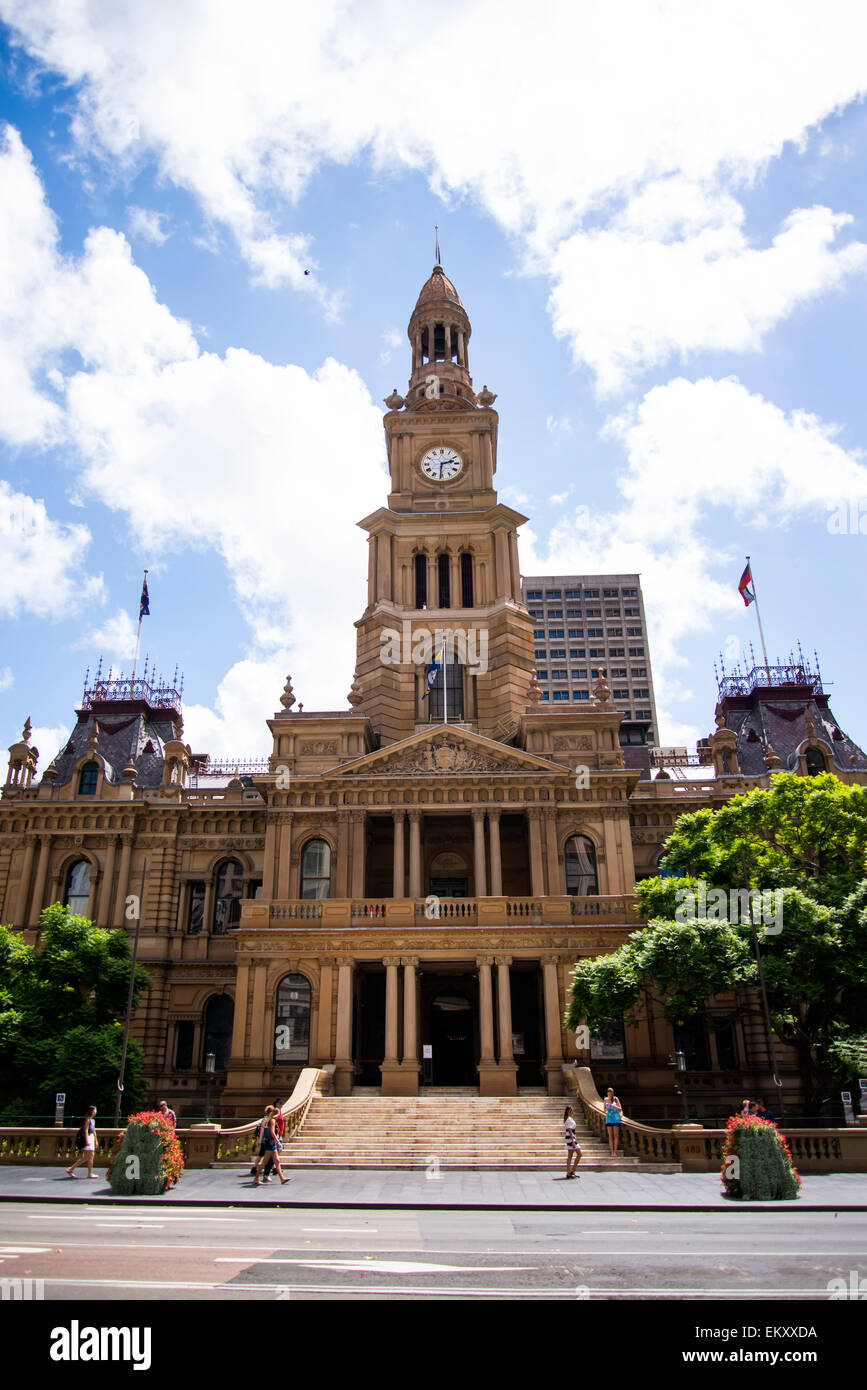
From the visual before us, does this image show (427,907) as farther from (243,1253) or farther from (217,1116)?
(243,1253)

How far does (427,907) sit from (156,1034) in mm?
15095

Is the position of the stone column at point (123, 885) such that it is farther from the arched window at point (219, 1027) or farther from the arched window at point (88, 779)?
the arched window at point (88, 779)

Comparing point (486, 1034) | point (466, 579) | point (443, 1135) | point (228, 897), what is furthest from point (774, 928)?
point (466, 579)

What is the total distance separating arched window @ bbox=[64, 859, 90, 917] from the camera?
47.0 meters

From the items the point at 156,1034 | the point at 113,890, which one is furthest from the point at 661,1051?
the point at 113,890

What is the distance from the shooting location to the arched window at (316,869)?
43719 millimetres

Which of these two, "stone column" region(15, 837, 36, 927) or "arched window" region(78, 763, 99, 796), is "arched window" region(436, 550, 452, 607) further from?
"stone column" region(15, 837, 36, 927)

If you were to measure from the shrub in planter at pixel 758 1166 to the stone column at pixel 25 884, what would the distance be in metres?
36.0

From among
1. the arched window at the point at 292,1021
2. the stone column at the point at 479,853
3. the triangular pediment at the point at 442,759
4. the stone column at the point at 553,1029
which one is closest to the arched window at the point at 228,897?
the triangular pediment at the point at 442,759

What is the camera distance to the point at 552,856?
140 ft

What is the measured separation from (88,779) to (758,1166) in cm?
3850

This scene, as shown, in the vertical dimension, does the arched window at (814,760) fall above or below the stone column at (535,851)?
above

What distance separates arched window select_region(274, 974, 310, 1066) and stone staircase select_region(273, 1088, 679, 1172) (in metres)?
4.00

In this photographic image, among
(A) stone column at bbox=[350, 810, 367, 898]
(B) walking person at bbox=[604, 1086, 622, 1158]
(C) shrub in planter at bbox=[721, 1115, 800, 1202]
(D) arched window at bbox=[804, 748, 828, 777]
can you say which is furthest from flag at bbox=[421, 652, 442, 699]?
(C) shrub in planter at bbox=[721, 1115, 800, 1202]
